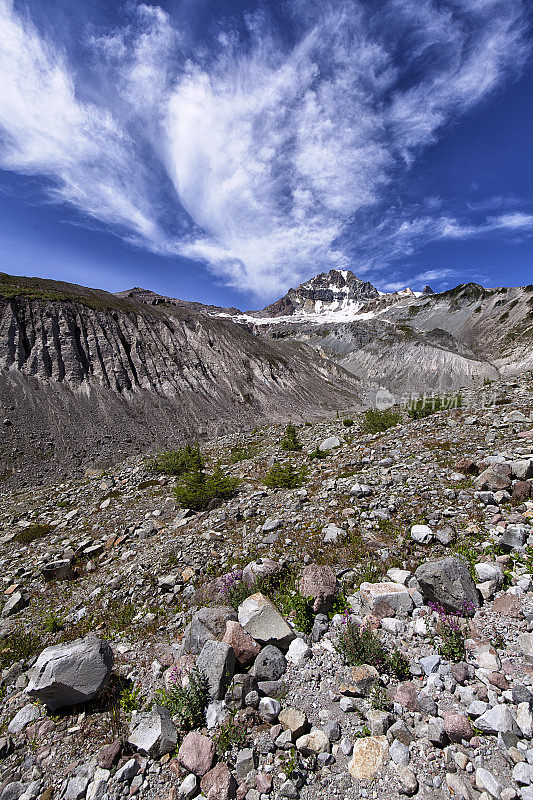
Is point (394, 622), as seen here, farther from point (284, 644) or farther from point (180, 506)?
point (180, 506)

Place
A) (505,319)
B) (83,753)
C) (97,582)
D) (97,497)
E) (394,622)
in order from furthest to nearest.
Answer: (505,319) → (97,497) → (97,582) → (394,622) → (83,753)

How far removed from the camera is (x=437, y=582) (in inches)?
216

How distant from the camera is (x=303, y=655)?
5.20 m

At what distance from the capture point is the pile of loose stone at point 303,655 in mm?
3764

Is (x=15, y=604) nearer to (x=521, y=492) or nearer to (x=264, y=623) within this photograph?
(x=264, y=623)

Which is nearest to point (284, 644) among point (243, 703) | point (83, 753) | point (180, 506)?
point (243, 703)

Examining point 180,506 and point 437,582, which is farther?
point 180,506

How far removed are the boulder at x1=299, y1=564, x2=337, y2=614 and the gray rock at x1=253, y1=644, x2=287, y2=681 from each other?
109cm

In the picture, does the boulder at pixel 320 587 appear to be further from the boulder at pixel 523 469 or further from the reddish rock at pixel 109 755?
the boulder at pixel 523 469

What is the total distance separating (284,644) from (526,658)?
3.39 m

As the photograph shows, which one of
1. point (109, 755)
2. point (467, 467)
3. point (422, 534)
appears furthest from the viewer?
point (467, 467)

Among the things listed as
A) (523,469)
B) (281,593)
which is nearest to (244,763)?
(281,593)

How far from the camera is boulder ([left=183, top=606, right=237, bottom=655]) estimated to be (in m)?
5.77

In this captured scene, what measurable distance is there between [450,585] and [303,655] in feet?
8.78
